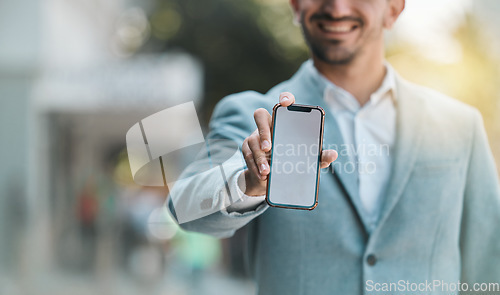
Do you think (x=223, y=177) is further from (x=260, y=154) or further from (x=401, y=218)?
(x=401, y=218)

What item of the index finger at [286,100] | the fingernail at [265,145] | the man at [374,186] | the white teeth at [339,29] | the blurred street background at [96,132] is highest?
the white teeth at [339,29]

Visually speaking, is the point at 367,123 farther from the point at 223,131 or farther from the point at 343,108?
the point at 223,131

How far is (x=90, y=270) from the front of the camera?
6.72 m

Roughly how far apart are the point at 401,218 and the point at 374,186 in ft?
0.26

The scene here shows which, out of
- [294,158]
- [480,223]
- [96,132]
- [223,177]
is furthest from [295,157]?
[96,132]

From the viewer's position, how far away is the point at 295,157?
938 millimetres

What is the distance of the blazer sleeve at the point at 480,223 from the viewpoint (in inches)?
46.7

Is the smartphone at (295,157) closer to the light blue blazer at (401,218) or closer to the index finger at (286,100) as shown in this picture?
the index finger at (286,100)

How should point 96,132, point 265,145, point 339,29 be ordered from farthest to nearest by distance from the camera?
1. point 96,132
2. point 339,29
3. point 265,145

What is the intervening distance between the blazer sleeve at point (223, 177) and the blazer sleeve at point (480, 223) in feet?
1.49

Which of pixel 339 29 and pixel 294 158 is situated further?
pixel 339 29

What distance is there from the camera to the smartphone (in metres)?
0.93

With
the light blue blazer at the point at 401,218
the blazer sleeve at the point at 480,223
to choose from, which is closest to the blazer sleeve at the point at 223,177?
the light blue blazer at the point at 401,218

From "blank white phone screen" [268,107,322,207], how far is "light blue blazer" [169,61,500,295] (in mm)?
151
